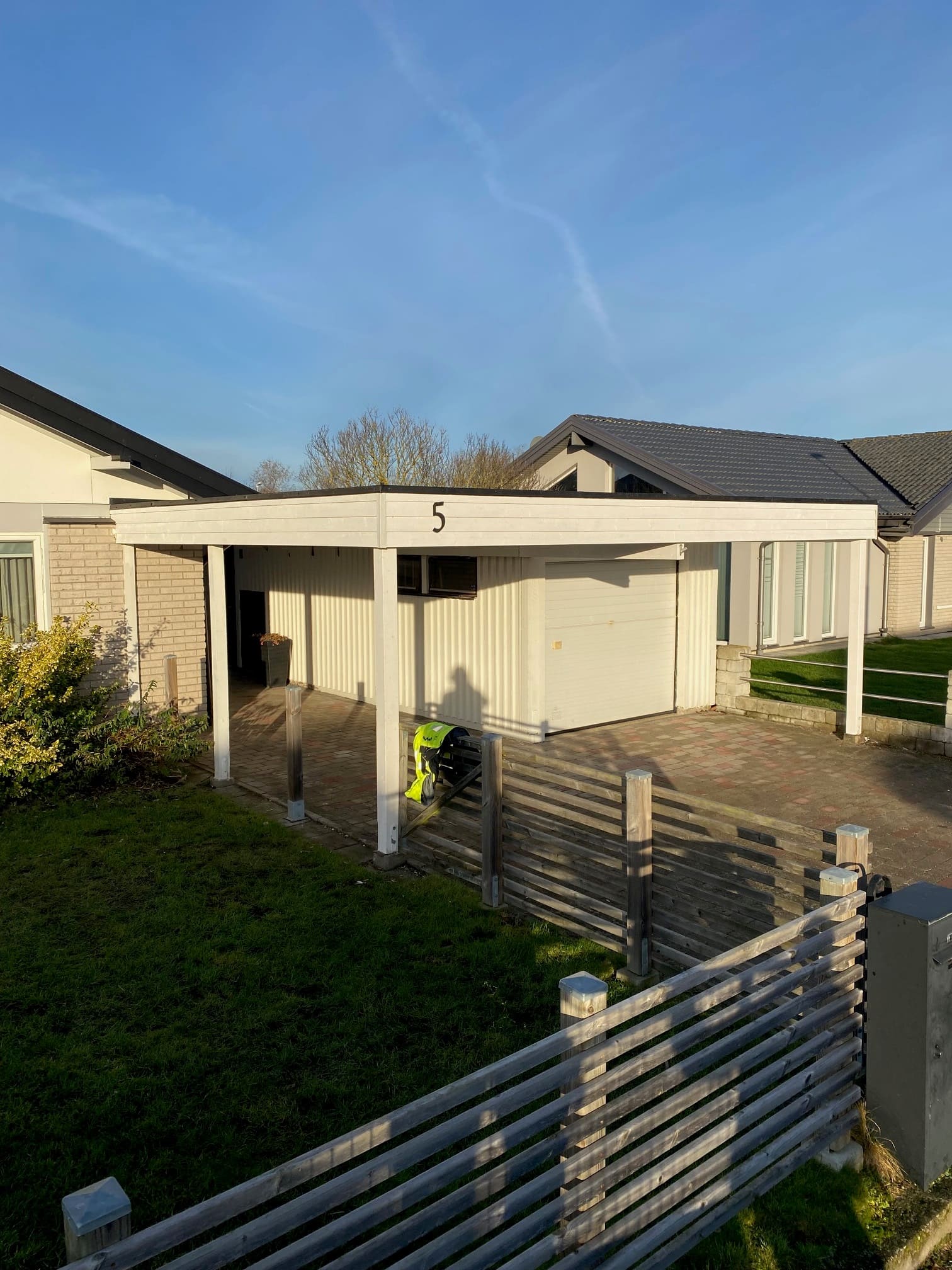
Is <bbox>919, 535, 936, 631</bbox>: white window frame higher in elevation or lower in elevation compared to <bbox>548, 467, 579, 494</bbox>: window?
lower

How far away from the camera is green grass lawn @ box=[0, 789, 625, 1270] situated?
413 cm

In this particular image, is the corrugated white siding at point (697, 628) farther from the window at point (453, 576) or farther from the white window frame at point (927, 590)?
the white window frame at point (927, 590)

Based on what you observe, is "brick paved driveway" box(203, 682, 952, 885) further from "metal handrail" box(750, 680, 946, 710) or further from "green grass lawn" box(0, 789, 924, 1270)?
"green grass lawn" box(0, 789, 924, 1270)

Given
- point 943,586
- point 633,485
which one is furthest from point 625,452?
point 943,586

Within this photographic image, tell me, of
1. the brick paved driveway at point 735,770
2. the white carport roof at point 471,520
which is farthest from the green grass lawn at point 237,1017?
the white carport roof at point 471,520

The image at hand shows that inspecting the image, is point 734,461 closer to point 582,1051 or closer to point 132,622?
point 132,622

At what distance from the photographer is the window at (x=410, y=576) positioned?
1342cm

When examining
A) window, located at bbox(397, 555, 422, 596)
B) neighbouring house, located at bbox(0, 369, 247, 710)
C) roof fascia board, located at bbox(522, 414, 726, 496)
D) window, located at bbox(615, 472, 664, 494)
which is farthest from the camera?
window, located at bbox(615, 472, 664, 494)

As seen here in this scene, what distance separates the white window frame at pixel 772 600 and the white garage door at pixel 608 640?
6.07m

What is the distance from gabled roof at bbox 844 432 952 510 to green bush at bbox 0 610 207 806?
701 inches

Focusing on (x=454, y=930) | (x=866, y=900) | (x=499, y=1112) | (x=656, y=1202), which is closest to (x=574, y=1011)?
(x=499, y=1112)

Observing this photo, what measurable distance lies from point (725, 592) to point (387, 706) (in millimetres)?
13290

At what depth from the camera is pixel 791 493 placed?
1895cm

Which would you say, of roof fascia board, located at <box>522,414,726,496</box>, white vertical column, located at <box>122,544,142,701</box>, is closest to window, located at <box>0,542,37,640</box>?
white vertical column, located at <box>122,544,142,701</box>
